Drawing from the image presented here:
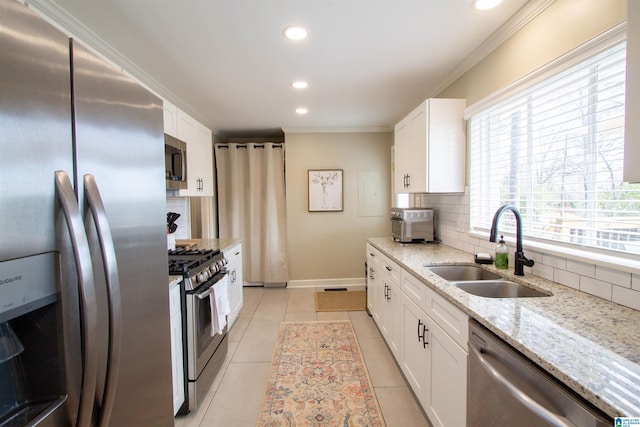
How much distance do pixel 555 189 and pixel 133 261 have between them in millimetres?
2124

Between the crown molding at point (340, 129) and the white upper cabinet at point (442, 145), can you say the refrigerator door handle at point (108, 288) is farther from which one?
the crown molding at point (340, 129)

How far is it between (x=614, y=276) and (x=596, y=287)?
11 cm

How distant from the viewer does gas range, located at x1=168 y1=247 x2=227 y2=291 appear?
1.91 meters

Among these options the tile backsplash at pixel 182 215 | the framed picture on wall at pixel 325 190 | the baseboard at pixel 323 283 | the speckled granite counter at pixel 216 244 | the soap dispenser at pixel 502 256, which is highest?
the framed picture on wall at pixel 325 190

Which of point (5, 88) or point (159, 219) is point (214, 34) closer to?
point (159, 219)

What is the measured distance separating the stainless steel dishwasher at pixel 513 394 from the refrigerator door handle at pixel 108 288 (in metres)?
1.19

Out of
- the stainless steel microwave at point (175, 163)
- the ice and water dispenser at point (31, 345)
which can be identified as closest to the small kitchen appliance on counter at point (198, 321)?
the stainless steel microwave at point (175, 163)

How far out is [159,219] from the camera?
109cm

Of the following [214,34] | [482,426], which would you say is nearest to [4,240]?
[482,426]

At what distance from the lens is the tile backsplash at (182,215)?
340cm

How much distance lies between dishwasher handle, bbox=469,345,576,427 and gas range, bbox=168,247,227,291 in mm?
1692

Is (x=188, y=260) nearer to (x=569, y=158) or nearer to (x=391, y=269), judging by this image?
(x=391, y=269)

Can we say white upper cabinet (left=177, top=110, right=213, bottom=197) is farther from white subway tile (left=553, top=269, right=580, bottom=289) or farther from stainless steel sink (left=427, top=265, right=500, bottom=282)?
white subway tile (left=553, top=269, right=580, bottom=289)

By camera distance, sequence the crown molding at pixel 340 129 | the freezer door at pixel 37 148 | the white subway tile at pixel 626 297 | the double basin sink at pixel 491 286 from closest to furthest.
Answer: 1. the freezer door at pixel 37 148
2. the white subway tile at pixel 626 297
3. the double basin sink at pixel 491 286
4. the crown molding at pixel 340 129
